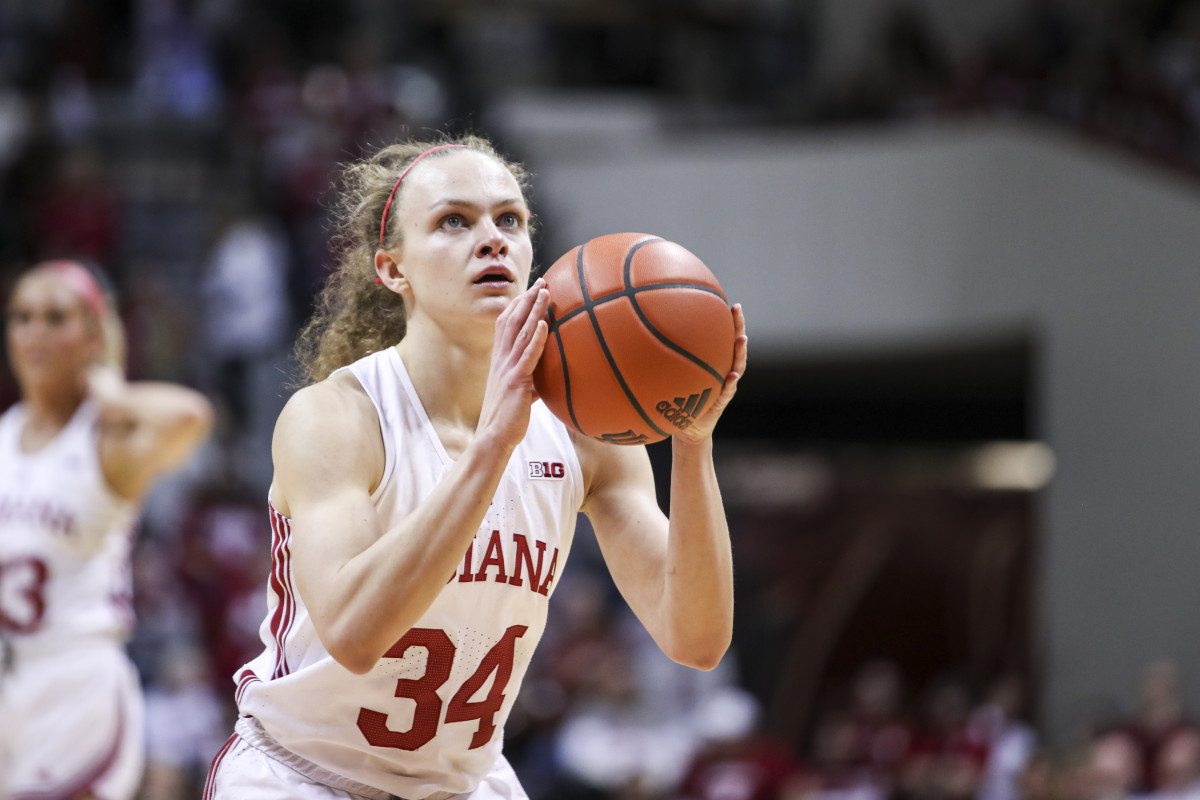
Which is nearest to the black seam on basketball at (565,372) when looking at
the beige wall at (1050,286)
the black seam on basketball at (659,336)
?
the black seam on basketball at (659,336)

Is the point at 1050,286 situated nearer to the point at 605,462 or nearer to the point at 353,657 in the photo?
the point at 605,462

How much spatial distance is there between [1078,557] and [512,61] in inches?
326

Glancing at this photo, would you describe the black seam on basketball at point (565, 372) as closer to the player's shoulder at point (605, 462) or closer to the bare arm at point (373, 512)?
the bare arm at point (373, 512)

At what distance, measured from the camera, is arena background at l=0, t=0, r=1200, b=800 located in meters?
9.97

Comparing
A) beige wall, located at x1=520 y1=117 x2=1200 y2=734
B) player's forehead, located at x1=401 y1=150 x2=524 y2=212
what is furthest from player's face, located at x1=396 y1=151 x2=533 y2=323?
beige wall, located at x1=520 y1=117 x2=1200 y2=734

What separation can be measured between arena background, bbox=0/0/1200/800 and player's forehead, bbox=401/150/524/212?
5923 mm

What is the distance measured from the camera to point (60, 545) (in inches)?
203

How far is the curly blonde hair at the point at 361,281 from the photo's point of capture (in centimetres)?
334

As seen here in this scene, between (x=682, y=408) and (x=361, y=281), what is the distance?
994mm

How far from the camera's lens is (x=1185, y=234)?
1134cm

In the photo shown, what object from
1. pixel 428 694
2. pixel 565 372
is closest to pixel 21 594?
pixel 428 694

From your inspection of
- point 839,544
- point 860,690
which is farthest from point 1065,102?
point 860,690

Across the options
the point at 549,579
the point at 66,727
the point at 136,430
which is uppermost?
the point at 549,579

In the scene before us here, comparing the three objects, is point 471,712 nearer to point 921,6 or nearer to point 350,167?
point 350,167
